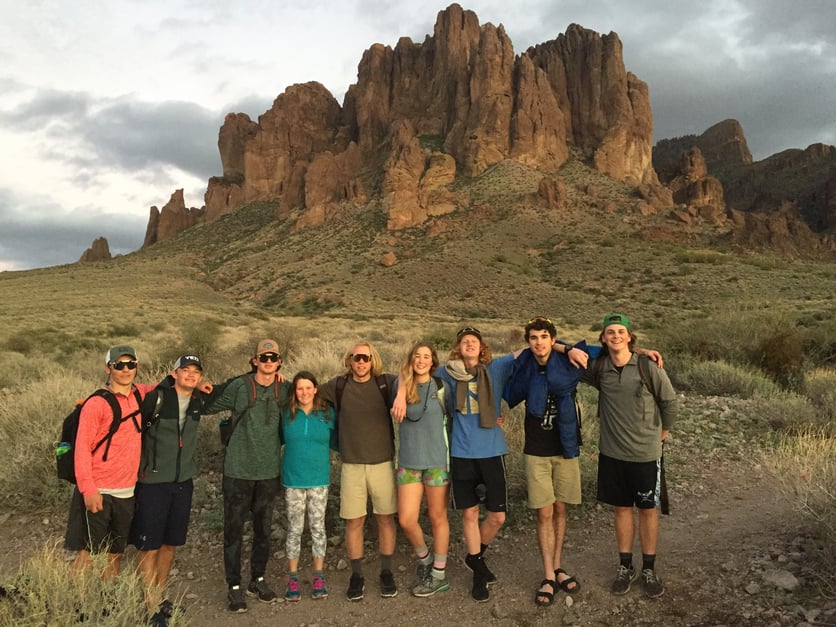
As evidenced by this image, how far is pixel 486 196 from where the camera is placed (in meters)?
69.3

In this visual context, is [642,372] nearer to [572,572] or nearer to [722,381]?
[572,572]

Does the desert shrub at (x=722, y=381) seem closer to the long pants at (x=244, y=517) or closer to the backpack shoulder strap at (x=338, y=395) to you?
the backpack shoulder strap at (x=338, y=395)

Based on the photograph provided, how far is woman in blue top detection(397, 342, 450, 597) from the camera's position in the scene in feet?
13.0

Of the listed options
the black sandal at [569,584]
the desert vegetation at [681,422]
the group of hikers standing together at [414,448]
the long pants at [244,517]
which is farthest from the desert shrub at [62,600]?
the black sandal at [569,584]

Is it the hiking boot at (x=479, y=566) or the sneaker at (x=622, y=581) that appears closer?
the sneaker at (x=622, y=581)

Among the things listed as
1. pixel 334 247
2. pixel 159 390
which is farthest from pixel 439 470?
pixel 334 247

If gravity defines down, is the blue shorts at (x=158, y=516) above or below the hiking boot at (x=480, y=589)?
above

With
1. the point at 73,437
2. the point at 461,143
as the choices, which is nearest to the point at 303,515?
A: the point at 73,437

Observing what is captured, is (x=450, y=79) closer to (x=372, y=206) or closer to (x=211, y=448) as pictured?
(x=372, y=206)

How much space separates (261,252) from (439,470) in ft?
237

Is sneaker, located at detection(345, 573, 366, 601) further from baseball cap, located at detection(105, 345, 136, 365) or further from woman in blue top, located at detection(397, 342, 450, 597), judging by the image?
baseball cap, located at detection(105, 345, 136, 365)

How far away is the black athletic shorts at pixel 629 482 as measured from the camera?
12.4 ft

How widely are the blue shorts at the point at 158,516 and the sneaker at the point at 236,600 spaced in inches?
22.9

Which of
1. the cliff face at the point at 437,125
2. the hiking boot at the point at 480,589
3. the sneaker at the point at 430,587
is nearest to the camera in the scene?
the hiking boot at the point at 480,589
